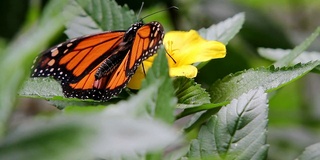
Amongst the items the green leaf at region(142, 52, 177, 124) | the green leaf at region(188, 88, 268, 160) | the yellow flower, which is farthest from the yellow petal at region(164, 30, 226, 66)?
the green leaf at region(142, 52, 177, 124)

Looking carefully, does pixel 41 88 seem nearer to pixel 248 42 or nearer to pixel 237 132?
pixel 237 132

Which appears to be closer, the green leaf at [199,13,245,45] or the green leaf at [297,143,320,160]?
the green leaf at [297,143,320,160]

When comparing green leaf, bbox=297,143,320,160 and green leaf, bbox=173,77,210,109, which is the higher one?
green leaf, bbox=173,77,210,109

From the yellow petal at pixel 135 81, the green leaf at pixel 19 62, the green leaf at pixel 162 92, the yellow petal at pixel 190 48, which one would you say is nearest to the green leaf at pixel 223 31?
the yellow petal at pixel 190 48

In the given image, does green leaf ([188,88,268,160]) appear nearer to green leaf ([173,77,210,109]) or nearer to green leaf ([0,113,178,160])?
green leaf ([173,77,210,109])

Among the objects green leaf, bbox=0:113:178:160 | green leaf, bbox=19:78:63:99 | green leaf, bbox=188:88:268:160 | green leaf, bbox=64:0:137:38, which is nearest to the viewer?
green leaf, bbox=0:113:178:160

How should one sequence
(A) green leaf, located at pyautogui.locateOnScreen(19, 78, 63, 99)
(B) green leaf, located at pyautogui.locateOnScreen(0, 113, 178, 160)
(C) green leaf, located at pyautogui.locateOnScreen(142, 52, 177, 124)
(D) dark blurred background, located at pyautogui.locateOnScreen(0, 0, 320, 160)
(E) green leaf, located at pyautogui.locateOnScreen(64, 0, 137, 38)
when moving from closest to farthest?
(B) green leaf, located at pyautogui.locateOnScreen(0, 113, 178, 160) → (C) green leaf, located at pyautogui.locateOnScreen(142, 52, 177, 124) → (A) green leaf, located at pyautogui.locateOnScreen(19, 78, 63, 99) → (E) green leaf, located at pyautogui.locateOnScreen(64, 0, 137, 38) → (D) dark blurred background, located at pyautogui.locateOnScreen(0, 0, 320, 160)

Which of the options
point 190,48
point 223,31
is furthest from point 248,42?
point 190,48
